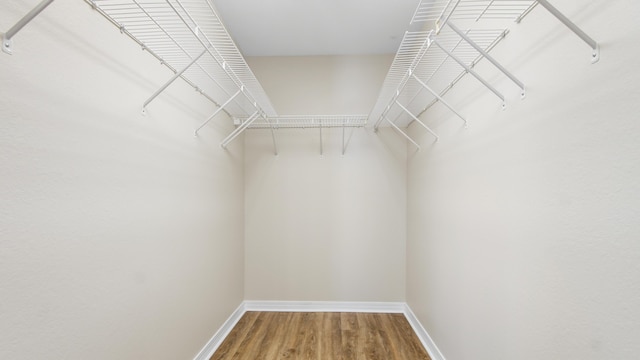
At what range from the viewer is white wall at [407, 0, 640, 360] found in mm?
747

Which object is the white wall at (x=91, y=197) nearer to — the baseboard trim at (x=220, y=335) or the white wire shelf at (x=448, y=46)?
the baseboard trim at (x=220, y=335)

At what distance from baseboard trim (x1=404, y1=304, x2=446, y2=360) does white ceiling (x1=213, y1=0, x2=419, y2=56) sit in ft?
8.55

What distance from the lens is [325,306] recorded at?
2955mm

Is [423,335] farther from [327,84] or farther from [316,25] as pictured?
[316,25]

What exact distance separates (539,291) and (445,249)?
898 millimetres

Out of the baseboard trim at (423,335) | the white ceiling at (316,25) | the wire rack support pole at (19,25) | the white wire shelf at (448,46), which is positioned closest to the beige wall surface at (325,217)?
the baseboard trim at (423,335)

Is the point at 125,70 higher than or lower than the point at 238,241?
higher

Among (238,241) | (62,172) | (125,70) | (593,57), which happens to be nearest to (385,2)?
(593,57)

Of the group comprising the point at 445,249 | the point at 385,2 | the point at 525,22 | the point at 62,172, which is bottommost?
the point at 445,249

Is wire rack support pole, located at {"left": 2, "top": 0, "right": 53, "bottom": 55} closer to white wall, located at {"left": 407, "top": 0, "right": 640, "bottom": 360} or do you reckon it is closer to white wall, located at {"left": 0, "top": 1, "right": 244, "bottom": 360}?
white wall, located at {"left": 0, "top": 1, "right": 244, "bottom": 360}

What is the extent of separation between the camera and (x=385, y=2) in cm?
217

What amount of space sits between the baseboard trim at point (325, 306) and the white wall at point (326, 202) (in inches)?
2.0

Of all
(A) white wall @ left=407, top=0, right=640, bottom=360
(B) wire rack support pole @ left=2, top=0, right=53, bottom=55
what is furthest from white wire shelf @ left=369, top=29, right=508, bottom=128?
(B) wire rack support pole @ left=2, top=0, right=53, bottom=55

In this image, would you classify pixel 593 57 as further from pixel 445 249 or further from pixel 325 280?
pixel 325 280
